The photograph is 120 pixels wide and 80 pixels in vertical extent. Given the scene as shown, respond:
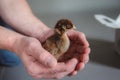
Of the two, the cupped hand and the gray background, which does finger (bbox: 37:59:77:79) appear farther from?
the gray background

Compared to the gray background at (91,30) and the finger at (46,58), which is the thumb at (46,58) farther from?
the gray background at (91,30)

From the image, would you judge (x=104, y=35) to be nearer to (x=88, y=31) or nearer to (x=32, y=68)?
(x=88, y=31)

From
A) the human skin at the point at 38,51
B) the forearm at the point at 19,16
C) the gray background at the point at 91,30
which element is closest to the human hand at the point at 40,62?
the human skin at the point at 38,51

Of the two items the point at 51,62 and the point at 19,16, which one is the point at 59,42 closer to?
the point at 51,62

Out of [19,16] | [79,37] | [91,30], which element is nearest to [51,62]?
[79,37]

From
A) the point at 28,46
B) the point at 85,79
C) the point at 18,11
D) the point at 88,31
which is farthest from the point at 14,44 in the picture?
the point at 88,31
